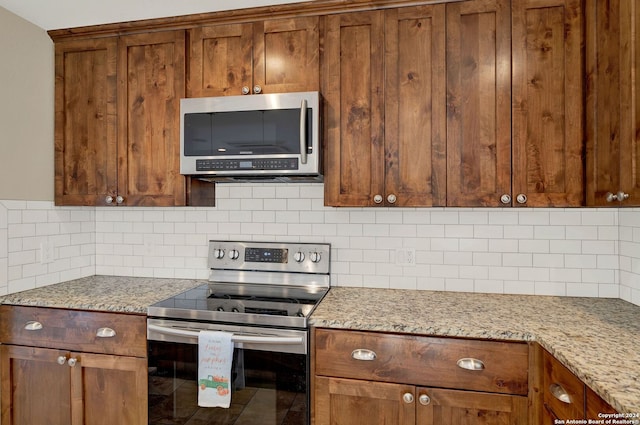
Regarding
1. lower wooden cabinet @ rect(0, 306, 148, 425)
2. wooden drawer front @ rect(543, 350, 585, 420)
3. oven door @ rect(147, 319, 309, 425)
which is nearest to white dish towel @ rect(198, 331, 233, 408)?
oven door @ rect(147, 319, 309, 425)

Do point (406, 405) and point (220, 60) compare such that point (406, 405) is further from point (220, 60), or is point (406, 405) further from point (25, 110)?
point (25, 110)

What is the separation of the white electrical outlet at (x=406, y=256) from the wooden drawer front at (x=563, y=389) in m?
0.88

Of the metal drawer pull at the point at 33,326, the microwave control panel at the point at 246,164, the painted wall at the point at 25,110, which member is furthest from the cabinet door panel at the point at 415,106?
the painted wall at the point at 25,110

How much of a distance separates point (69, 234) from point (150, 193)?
0.70 m

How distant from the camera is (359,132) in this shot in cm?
194

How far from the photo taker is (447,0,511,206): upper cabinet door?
1.80m

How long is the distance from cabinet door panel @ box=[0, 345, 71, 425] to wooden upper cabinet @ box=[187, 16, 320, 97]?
1578 mm

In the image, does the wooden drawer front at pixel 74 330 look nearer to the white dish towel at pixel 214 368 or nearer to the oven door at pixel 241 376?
the oven door at pixel 241 376

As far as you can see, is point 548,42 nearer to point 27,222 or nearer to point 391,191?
point 391,191

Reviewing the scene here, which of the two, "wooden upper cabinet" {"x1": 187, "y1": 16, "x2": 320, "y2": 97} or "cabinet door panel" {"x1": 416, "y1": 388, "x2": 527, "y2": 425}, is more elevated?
"wooden upper cabinet" {"x1": 187, "y1": 16, "x2": 320, "y2": 97}

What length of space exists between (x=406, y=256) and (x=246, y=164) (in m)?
1.04

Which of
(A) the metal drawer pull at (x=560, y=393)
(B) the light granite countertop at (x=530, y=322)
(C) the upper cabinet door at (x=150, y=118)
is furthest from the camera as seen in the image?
(C) the upper cabinet door at (x=150, y=118)

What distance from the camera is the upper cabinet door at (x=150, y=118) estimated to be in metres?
2.13

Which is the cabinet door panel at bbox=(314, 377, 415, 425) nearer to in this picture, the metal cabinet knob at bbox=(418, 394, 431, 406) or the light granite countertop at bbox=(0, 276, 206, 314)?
the metal cabinet knob at bbox=(418, 394, 431, 406)
